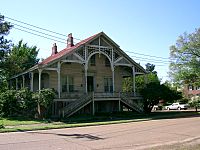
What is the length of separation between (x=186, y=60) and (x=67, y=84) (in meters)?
24.9

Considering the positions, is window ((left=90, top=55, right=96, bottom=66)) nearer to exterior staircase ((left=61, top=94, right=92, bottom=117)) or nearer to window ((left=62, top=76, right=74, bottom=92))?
window ((left=62, top=76, right=74, bottom=92))

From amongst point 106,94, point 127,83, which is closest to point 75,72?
point 106,94

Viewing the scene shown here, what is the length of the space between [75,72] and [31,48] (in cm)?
3323

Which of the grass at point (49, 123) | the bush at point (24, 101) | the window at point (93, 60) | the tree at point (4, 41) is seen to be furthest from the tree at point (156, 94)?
the tree at point (4, 41)

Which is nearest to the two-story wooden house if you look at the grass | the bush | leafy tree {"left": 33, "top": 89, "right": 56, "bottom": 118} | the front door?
the front door

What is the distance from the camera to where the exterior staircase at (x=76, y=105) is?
33.0 metres

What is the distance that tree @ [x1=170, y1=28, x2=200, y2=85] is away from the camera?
179 feet

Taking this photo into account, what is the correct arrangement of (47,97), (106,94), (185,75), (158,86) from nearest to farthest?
(47,97) → (106,94) → (158,86) → (185,75)

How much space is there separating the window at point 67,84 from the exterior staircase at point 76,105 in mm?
4300

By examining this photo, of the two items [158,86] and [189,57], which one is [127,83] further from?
[158,86]

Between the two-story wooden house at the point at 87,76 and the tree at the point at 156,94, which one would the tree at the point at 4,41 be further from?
the tree at the point at 156,94

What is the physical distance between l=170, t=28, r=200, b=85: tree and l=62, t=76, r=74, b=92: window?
2298 cm

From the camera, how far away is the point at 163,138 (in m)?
15.4

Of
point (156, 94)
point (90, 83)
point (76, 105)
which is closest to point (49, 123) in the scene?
point (76, 105)
